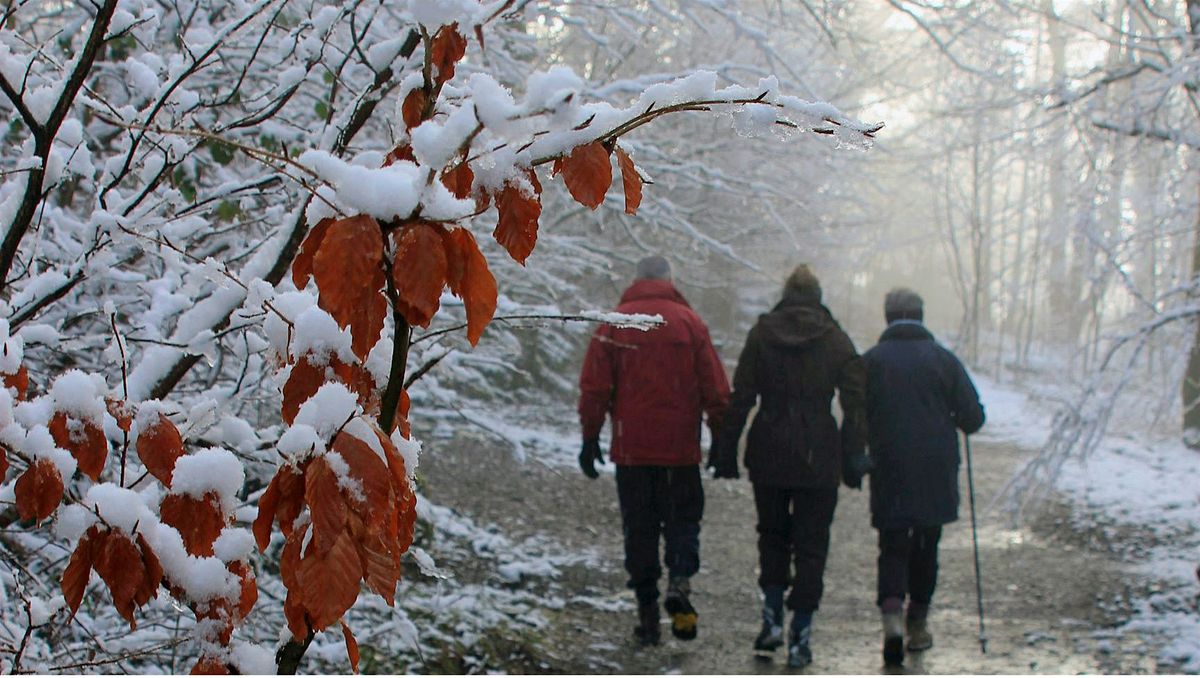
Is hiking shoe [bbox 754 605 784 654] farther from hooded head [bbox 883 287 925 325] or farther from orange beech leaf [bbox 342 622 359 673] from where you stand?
orange beech leaf [bbox 342 622 359 673]

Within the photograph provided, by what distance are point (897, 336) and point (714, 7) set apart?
2.08 metres

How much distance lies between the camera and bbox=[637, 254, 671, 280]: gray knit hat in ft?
17.1

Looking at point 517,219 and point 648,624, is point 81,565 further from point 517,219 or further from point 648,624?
point 648,624

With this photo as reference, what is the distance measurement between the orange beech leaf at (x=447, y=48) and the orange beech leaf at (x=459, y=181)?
17 cm

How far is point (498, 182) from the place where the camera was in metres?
1.18

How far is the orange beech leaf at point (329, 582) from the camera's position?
42.8 inches

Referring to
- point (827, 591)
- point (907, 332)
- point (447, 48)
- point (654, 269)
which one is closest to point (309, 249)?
point (447, 48)

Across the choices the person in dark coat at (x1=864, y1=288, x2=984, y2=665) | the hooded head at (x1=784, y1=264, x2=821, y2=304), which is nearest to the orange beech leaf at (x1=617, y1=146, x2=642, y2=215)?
the hooded head at (x1=784, y1=264, x2=821, y2=304)

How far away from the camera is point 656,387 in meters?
5.02

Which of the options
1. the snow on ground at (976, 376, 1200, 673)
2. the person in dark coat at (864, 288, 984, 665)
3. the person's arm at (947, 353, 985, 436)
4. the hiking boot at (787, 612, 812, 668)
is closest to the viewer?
the hiking boot at (787, 612, 812, 668)

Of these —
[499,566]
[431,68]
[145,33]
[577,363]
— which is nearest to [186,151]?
[145,33]

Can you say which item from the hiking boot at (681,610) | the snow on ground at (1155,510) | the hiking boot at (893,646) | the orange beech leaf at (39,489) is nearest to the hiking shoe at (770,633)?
the hiking boot at (681,610)

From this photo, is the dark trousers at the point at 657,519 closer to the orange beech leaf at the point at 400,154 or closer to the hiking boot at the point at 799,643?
the hiking boot at the point at 799,643

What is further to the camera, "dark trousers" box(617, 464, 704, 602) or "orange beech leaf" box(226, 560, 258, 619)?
"dark trousers" box(617, 464, 704, 602)
